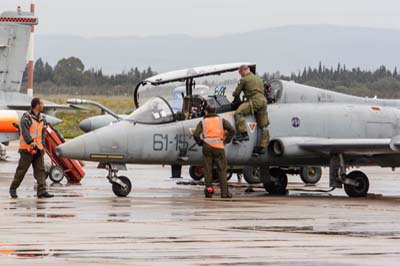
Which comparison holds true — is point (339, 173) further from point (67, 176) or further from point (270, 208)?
point (67, 176)

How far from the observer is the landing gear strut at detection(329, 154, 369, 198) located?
21.0 metres

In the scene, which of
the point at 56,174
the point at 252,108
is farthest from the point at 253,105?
the point at 56,174

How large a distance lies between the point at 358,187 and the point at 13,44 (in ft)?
46.8

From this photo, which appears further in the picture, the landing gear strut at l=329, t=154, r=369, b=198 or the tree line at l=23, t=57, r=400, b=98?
the tree line at l=23, t=57, r=400, b=98

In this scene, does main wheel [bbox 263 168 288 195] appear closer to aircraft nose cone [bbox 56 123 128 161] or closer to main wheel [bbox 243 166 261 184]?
main wheel [bbox 243 166 261 184]

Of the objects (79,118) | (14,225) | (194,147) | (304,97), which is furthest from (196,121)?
(79,118)

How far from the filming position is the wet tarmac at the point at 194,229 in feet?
36.8

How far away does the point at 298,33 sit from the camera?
88625mm

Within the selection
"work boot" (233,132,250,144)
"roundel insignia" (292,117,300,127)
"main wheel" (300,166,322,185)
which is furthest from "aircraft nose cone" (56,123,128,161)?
"main wheel" (300,166,322,185)

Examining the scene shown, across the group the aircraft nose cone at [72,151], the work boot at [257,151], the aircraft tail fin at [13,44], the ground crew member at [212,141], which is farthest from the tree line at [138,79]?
the aircraft tail fin at [13,44]

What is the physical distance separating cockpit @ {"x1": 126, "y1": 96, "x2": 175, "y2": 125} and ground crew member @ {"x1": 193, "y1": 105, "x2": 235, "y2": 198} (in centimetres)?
79

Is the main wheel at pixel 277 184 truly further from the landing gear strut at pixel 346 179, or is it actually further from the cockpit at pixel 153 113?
the cockpit at pixel 153 113

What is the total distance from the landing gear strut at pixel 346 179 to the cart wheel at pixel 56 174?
244 inches

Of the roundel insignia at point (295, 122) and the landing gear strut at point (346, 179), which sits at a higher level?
the roundel insignia at point (295, 122)
